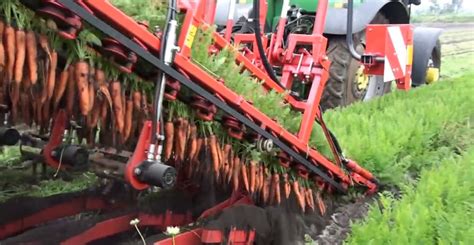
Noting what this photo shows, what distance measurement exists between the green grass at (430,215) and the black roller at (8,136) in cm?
179

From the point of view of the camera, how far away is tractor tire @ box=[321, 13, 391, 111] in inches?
241

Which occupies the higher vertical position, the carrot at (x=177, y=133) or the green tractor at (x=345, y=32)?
the green tractor at (x=345, y=32)

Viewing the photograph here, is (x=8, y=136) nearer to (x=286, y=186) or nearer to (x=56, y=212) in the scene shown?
(x=56, y=212)

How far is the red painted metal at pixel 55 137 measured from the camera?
2.67 meters

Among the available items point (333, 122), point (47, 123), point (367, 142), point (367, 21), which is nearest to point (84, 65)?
point (47, 123)

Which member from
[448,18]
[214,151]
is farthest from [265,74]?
[448,18]

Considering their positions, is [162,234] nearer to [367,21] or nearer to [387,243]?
[387,243]

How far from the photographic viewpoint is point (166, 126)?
2.52m

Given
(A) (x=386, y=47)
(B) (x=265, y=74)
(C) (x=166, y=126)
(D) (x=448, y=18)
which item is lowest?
(C) (x=166, y=126)

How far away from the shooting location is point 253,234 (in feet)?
10.5

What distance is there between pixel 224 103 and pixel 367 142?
5.55ft

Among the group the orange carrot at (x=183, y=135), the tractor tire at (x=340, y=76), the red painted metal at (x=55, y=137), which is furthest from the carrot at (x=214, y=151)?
the tractor tire at (x=340, y=76)

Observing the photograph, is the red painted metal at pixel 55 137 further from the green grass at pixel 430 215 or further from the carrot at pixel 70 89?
the green grass at pixel 430 215

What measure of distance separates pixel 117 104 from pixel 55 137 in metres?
0.67
